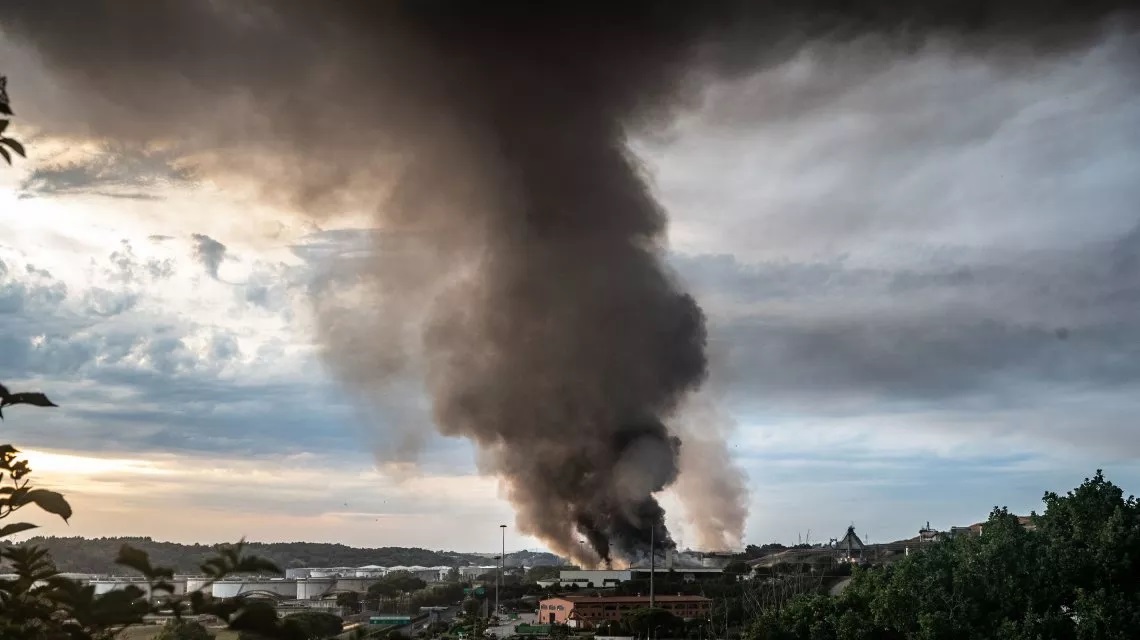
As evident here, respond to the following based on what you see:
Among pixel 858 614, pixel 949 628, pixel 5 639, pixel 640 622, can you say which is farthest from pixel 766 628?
pixel 5 639

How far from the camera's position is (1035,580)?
1409 inches

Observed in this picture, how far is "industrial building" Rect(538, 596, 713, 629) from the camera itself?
273 ft

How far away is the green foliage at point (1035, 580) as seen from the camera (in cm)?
3372

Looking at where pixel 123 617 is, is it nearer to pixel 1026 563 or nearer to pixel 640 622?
pixel 1026 563

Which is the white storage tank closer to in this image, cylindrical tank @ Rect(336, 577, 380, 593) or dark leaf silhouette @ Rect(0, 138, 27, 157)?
dark leaf silhouette @ Rect(0, 138, 27, 157)

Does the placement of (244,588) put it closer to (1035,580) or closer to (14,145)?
(1035,580)

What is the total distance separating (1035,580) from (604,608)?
54.9 meters

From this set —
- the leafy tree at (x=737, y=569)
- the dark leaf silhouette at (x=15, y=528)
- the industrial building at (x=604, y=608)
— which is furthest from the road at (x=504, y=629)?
the dark leaf silhouette at (x=15, y=528)

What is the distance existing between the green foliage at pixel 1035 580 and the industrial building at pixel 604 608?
4353 cm

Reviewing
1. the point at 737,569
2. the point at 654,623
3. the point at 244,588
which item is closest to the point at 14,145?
the point at 244,588

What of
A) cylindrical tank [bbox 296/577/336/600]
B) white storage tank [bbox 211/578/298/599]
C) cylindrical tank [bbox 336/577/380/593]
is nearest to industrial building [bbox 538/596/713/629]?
white storage tank [bbox 211/578/298/599]

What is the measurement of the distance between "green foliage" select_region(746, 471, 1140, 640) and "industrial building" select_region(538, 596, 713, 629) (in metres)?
43.5

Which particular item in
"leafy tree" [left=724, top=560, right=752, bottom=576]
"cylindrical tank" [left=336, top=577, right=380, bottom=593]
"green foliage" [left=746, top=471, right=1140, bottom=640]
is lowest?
"cylindrical tank" [left=336, top=577, right=380, bottom=593]

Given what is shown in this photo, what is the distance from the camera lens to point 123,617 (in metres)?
3.10
